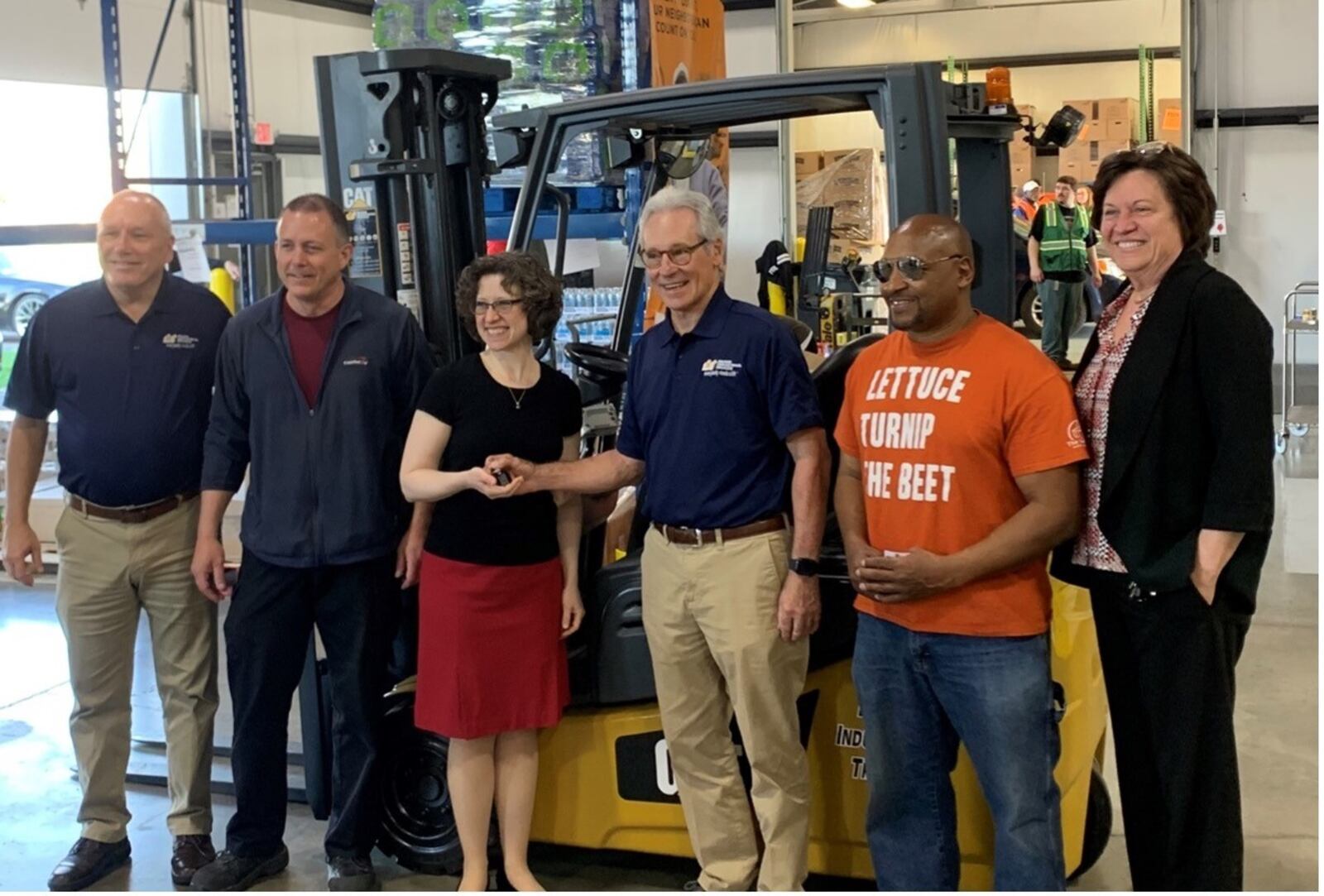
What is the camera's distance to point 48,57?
40.7 feet

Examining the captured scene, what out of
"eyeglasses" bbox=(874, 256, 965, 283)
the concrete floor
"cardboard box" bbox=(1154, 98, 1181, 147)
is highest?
"cardboard box" bbox=(1154, 98, 1181, 147)

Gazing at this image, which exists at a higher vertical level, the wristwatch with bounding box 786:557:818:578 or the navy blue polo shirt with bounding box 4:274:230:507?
the navy blue polo shirt with bounding box 4:274:230:507

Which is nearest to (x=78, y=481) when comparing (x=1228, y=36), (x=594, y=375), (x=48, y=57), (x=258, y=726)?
(x=258, y=726)

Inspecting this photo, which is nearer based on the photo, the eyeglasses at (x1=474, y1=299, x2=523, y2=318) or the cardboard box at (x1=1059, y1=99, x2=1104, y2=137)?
the eyeglasses at (x1=474, y1=299, x2=523, y2=318)

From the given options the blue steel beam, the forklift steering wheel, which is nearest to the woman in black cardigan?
the forklift steering wheel

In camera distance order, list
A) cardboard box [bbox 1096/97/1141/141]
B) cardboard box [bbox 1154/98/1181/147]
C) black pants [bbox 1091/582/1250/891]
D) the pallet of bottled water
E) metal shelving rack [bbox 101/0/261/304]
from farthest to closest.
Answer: cardboard box [bbox 1096/97/1141/141], cardboard box [bbox 1154/98/1181/147], the pallet of bottled water, metal shelving rack [bbox 101/0/261/304], black pants [bbox 1091/582/1250/891]

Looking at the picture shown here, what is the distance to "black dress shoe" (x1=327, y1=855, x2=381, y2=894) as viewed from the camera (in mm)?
3676

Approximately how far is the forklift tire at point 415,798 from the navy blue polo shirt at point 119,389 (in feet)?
3.03

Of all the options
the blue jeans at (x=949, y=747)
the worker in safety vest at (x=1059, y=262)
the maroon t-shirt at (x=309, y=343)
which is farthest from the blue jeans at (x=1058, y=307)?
the blue jeans at (x=949, y=747)

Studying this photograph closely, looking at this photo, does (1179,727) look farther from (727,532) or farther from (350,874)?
(350,874)

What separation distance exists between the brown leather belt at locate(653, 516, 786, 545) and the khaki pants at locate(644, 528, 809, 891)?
0.6 inches

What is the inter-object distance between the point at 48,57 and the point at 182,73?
1758mm

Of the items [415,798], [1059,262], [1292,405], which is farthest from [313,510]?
[1292,405]

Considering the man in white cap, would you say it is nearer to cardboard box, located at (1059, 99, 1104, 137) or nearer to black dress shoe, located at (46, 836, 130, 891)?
cardboard box, located at (1059, 99, 1104, 137)
